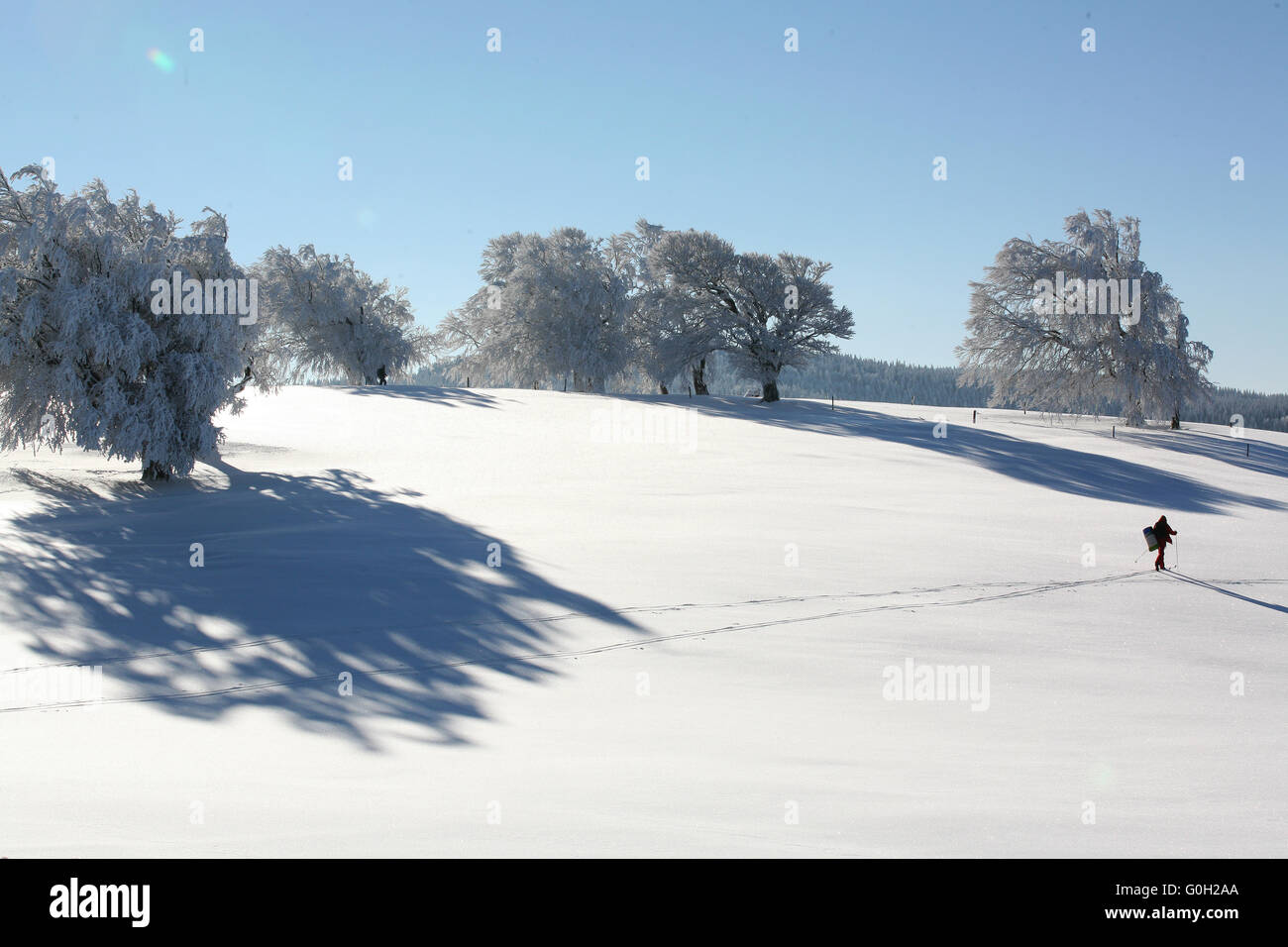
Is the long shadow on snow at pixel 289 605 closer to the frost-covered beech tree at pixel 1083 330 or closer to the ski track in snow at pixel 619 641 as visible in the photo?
the ski track in snow at pixel 619 641

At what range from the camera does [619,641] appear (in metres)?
10.8

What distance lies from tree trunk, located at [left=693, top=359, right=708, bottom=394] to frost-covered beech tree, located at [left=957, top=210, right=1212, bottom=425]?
1526 cm

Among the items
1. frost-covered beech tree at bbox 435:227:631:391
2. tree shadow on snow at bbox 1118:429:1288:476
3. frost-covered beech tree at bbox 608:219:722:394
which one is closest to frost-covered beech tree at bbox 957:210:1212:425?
tree shadow on snow at bbox 1118:429:1288:476

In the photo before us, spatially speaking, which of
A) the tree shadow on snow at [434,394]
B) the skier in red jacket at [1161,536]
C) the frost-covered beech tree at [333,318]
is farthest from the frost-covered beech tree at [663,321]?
the skier in red jacket at [1161,536]

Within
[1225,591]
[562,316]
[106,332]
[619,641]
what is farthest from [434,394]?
[1225,591]

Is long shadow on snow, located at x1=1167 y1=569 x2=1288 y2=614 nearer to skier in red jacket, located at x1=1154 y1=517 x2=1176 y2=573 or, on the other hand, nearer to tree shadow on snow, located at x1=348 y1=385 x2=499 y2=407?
skier in red jacket, located at x1=1154 y1=517 x2=1176 y2=573

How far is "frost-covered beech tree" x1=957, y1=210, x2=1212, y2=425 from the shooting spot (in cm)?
3878

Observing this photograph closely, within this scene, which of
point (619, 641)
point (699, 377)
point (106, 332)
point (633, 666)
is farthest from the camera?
point (699, 377)

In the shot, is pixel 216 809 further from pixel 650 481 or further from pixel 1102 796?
pixel 650 481

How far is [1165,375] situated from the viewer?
1515 inches

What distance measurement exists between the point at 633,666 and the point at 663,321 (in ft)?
132

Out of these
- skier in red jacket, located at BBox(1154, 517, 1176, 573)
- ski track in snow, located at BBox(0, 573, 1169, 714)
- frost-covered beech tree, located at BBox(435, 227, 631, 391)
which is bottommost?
ski track in snow, located at BBox(0, 573, 1169, 714)

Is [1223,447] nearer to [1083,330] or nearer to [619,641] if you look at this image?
[1083,330]

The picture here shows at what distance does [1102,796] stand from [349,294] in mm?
57598
